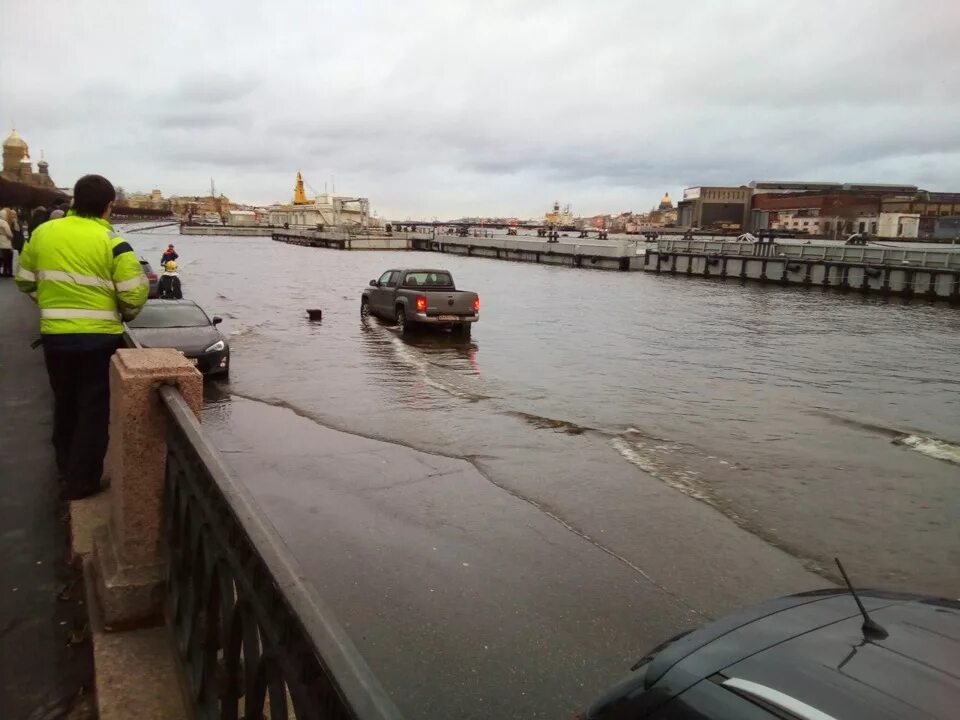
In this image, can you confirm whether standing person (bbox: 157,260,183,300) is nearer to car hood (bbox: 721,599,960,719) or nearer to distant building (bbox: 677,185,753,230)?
car hood (bbox: 721,599,960,719)

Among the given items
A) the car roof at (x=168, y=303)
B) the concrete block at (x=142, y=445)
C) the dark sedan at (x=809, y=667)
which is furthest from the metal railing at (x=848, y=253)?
the concrete block at (x=142, y=445)

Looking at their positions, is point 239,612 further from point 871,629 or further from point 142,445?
point 871,629

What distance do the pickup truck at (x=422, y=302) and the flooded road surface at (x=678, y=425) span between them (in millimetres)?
684

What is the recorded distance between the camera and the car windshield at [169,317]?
43.4 feet

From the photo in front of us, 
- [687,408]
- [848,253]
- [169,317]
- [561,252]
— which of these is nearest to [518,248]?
[561,252]

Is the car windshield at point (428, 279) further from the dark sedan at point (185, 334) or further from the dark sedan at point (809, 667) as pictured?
the dark sedan at point (809, 667)

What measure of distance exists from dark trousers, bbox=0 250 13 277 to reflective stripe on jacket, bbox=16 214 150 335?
2042 centimetres

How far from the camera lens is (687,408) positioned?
42.3 ft

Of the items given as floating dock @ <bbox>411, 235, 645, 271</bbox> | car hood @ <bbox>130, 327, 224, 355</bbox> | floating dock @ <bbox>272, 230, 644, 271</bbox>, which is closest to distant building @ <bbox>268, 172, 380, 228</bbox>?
floating dock @ <bbox>272, 230, 644, 271</bbox>

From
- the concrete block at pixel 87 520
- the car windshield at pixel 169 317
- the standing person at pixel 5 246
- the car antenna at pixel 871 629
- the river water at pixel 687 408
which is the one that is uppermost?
the standing person at pixel 5 246

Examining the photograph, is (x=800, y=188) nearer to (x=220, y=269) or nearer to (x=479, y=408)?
(x=220, y=269)

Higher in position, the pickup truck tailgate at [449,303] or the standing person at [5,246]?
the standing person at [5,246]

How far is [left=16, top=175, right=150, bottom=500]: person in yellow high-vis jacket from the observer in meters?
4.38

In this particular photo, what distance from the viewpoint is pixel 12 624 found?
3.49m
